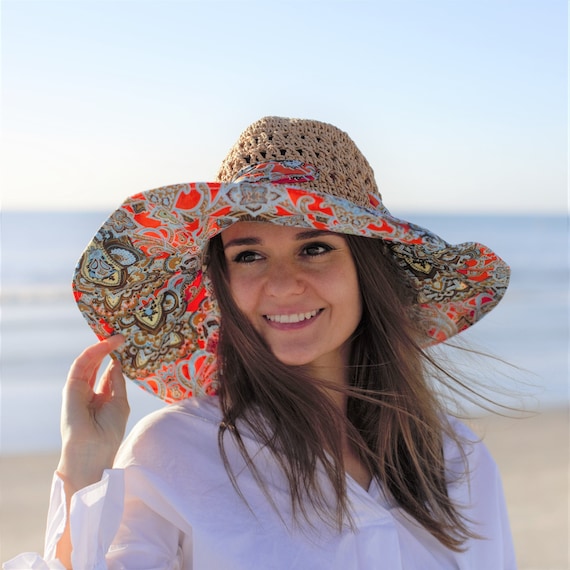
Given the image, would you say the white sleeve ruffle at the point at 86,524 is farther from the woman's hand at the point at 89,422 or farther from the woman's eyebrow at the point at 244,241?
the woman's eyebrow at the point at 244,241

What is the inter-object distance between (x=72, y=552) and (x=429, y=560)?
39.8 inches

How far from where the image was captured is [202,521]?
204 cm

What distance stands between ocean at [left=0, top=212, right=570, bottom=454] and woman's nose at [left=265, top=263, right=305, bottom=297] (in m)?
0.94

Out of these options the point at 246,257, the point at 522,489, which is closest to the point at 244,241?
the point at 246,257

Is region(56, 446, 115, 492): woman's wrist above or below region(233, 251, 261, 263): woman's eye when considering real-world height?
below

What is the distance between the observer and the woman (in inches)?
80.7

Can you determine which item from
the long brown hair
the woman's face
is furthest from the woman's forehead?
the long brown hair

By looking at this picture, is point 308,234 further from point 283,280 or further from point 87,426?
point 87,426

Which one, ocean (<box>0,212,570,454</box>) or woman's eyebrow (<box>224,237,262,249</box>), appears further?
ocean (<box>0,212,570,454</box>)

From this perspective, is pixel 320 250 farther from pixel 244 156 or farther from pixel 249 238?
pixel 244 156

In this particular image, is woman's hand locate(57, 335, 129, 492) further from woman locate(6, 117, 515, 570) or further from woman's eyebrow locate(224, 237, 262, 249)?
woman's eyebrow locate(224, 237, 262, 249)

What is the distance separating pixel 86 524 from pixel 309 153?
44.8 inches

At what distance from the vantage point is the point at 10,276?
1886 centimetres

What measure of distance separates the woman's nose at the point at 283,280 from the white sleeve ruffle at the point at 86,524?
0.68 meters
